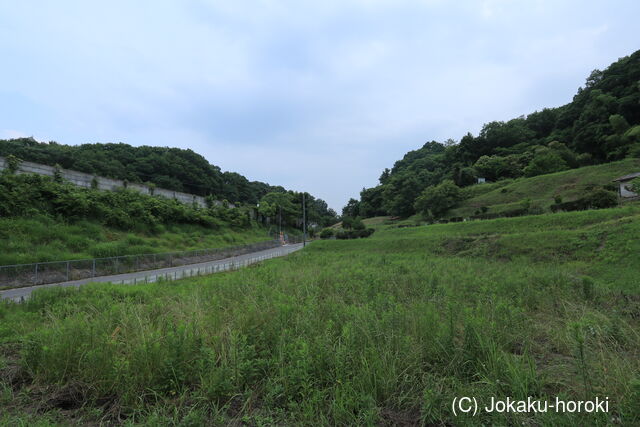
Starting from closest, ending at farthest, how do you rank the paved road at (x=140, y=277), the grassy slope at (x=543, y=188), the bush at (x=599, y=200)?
the paved road at (x=140, y=277), the bush at (x=599, y=200), the grassy slope at (x=543, y=188)

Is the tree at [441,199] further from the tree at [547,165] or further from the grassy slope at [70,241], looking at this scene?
the grassy slope at [70,241]

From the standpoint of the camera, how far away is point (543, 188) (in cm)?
4250

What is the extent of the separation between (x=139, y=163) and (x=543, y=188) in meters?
73.7

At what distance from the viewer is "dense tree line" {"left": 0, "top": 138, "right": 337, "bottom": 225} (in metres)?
46.1

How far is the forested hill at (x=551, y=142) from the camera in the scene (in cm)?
5056

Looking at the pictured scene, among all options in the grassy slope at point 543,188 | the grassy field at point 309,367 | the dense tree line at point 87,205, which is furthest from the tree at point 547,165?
the grassy field at point 309,367

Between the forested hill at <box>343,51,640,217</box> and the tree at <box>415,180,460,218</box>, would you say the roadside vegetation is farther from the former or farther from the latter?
the forested hill at <box>343,51,640,217</box>

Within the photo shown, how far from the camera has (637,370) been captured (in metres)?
3.54

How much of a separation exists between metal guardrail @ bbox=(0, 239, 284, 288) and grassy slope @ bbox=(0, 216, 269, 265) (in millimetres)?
1489

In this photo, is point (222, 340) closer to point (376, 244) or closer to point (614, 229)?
point (614, 229)

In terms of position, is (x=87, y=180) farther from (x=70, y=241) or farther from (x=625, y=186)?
(x=625, y=186)

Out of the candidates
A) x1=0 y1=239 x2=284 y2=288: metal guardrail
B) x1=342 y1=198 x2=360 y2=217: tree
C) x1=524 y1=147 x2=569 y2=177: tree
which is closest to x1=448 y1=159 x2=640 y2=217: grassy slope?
x1=524 y1=147 x2=569 y2=177: tree

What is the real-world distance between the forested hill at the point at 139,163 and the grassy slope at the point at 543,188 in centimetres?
4390

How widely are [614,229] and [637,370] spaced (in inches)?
679
